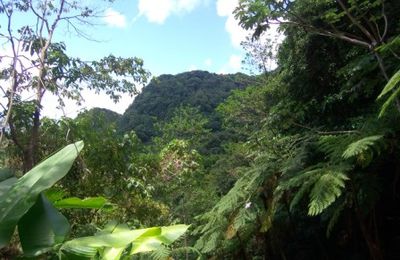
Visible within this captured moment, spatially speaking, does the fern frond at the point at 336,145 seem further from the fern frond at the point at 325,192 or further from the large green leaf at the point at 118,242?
the large green leaf at the point at 118,242

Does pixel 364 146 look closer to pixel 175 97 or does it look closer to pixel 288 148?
pixel 288 148

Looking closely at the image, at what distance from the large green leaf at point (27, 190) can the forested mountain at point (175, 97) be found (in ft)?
53.6

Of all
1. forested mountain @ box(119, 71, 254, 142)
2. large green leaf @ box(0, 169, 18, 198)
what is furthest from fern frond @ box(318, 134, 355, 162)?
forested mountain @ box(119, 71, 254, 142)

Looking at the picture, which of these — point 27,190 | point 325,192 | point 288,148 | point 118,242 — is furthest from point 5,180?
point 288,148

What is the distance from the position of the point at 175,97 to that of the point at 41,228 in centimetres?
2235

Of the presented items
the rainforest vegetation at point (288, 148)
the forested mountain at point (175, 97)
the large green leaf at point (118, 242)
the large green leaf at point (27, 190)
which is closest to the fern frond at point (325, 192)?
the rainforest vegetation at point (288, 148)

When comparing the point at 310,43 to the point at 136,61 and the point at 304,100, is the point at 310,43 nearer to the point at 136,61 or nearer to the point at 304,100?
the point at 304,100

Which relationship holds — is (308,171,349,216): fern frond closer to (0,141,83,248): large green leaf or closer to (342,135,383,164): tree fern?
(342,135,383,164): tree fern

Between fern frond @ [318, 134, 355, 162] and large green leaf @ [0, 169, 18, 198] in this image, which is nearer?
large green leaf @ [0, 169, 18, 198]

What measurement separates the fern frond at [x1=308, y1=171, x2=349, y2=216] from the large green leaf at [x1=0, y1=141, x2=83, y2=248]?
2.79 metres

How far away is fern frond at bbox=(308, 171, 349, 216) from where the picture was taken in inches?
136

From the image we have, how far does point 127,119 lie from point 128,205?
12829 millimetres

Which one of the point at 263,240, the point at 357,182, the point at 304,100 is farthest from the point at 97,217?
the point at 304,100

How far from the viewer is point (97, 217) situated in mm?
4789
